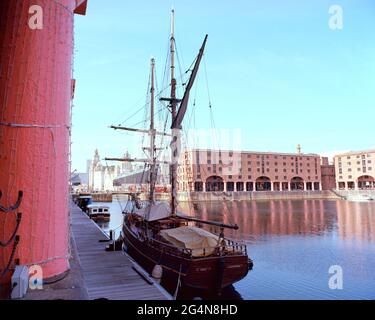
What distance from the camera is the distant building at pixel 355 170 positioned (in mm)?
148250

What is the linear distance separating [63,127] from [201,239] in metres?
11.6

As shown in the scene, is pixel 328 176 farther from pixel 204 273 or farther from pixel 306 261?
pixel 204 273

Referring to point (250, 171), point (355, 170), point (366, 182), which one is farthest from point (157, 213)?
point (366, 182)

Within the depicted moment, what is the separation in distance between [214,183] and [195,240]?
12129 cm

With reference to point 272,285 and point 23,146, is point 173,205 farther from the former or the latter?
point 23,146

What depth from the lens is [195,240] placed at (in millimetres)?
17469

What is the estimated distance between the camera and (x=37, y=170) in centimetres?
737

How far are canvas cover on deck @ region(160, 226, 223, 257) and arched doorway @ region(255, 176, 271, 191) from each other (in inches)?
5032

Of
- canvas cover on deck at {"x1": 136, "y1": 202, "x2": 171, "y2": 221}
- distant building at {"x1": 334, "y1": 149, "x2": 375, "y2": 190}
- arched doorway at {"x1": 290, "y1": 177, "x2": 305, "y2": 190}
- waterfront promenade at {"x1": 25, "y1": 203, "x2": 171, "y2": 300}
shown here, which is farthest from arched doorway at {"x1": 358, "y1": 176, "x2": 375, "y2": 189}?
waterfront promenade at {"x1": 25, "y1": 203, "x2": 171, "y2": 300}

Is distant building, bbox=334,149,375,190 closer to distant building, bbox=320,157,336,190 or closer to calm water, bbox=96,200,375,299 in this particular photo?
distant building, bbox=320,157,336,190

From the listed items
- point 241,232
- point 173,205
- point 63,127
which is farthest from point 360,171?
point 63,127

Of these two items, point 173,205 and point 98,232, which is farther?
point 173,205

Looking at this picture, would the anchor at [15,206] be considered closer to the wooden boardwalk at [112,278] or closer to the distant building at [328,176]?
the wooden boardwalk at [112,278]

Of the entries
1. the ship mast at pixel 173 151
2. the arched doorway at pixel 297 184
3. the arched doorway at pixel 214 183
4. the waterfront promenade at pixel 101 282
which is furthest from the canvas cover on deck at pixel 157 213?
the arched doorway at pixel 297 184
